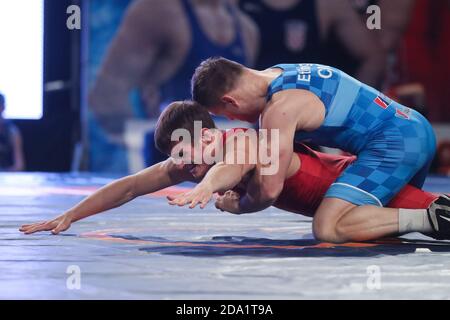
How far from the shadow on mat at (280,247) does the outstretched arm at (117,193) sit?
175mm

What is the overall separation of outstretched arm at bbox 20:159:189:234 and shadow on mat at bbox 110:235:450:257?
0.57 feet

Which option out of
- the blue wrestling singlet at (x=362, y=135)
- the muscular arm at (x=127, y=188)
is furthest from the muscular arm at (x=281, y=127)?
the muscular arm at (x=127, y=188)

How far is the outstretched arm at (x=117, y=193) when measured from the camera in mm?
3332

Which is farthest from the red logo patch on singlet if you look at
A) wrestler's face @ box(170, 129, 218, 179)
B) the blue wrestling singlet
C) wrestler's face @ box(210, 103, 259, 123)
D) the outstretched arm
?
the outstretched arm

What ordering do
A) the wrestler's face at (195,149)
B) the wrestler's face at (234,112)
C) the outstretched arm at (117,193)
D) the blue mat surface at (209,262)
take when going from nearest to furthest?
the blue mat surface at (209,262), the wrestler's face at (195,149), the wrestler's face at (234,112), the outstretched arm at (117,193)

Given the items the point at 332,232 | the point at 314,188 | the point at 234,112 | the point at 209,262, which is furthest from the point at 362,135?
the point at 209,262

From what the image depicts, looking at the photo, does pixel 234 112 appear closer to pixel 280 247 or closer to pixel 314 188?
pixel 314 188

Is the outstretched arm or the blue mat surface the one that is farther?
the outstretched arm

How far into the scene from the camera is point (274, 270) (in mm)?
2467

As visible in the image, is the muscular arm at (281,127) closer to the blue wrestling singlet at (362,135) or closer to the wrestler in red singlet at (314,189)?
the blue wrestling singlet at (362,135)

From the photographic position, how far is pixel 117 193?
3.36m

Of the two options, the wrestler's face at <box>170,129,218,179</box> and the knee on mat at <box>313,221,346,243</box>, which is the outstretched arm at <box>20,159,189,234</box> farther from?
the knee on mat at <box>313,221,346,243</box>

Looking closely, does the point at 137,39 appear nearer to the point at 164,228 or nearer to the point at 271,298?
the point at 164,228

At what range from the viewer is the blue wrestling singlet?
3.14m
